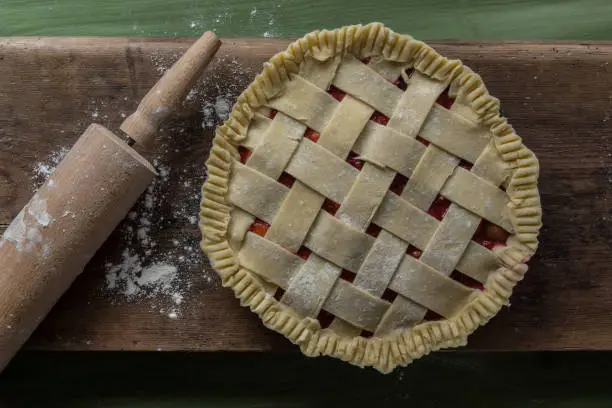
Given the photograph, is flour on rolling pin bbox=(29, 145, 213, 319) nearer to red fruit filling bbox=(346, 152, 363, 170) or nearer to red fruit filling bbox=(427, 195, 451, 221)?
red fruit filling bbox=(346, 152, 363, 170)

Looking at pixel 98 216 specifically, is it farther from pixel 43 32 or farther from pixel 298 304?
pixel 43 32

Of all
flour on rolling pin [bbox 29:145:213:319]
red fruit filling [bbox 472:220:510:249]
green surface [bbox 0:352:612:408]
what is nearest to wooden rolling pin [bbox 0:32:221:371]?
flour on rolling pin [bbox 29:145:213:319]

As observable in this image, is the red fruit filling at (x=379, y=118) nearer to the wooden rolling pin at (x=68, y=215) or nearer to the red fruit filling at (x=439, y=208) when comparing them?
the red fruit filling at (x=439, y=208)

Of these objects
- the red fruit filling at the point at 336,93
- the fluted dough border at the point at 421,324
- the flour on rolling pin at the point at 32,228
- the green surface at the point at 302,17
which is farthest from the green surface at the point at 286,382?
the green surface at the point at 302,17

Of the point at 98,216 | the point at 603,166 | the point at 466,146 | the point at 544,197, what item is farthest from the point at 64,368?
the point at 603,166

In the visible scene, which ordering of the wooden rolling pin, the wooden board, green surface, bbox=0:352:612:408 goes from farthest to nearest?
green surface, bbox=0:352:612:408 < the wooden board < the wooden rolling pin

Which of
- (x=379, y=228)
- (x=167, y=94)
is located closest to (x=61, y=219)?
(x=167, y=94)
